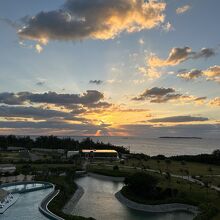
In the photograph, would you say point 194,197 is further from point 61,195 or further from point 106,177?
point 106,177

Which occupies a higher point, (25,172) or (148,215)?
(25,172)

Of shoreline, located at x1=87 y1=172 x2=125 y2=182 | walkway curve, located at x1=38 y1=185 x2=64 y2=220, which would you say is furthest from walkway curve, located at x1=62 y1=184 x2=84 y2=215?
shoreline, located at x1=87 y1=172 x2=125 y2=182

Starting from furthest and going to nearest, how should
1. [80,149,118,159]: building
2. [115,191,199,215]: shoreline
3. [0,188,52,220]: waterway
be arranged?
[80,149,118,159]: building, [115,191,199,215]: shoreline, [0,188,52,220]: waterway

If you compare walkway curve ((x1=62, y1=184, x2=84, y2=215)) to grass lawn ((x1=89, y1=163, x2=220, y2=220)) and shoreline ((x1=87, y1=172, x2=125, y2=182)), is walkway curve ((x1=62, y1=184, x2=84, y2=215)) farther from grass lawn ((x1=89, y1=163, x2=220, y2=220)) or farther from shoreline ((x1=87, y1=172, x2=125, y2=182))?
shoreline ((x1=87, y1=172, x2=125, y2=182))

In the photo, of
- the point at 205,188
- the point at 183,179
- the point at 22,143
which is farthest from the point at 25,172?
the point at 22,143

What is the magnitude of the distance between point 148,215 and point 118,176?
29257 millimetres

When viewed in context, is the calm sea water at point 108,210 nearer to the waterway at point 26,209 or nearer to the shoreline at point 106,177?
the waterway at point 26,209

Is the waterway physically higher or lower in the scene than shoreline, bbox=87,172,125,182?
lower

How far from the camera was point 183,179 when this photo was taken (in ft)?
235

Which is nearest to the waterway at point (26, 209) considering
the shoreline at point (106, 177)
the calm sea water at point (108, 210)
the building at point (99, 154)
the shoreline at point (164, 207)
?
the calm sea water at point (108, 210)

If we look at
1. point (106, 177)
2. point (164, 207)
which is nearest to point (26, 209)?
point (164, 207)

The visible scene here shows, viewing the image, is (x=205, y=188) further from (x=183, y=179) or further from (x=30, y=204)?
(x=30, y=204)

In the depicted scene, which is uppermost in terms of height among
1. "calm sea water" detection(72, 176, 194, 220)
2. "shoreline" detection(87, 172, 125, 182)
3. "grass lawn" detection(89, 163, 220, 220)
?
"shoreline" detection(87, 172, 125, 182)

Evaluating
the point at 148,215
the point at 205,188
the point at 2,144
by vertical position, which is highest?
the point at 2,144
